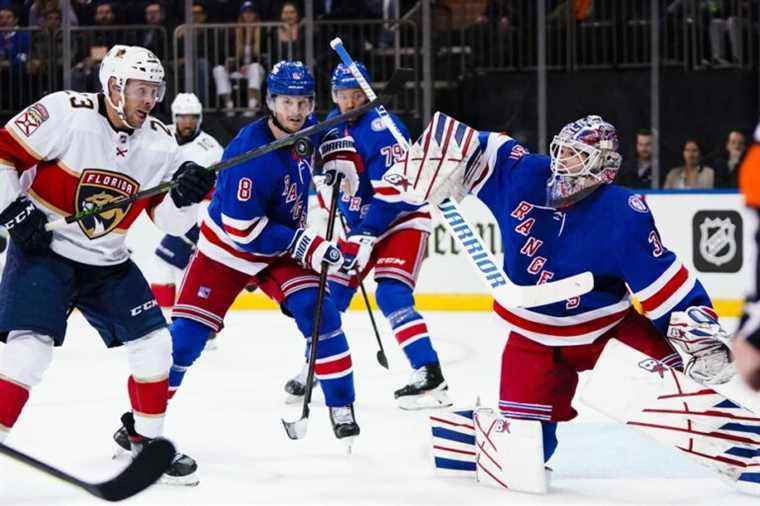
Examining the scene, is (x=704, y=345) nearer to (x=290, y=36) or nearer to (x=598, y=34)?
(x=290, y=36)

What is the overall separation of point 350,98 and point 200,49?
4.13m

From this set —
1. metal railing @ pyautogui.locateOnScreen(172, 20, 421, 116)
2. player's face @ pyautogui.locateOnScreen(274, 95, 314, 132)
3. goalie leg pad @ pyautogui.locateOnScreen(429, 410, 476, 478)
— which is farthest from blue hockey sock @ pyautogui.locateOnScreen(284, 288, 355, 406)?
metal railing @ pyautogui.locateOnScreen(172, 20, 421, 116)

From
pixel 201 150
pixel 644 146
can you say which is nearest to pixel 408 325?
pixel 201 150

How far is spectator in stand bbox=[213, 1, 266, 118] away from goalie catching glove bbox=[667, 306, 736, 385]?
18.1 ft

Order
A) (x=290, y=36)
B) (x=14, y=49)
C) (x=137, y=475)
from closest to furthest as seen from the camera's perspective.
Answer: (x=137, y=475) < (x=290, y=36) < (x=14, y=49)

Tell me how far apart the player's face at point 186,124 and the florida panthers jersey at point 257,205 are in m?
2.45

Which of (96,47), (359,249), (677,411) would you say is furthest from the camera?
(96,47)

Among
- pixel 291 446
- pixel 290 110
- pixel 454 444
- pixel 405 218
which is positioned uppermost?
pixel 290 110

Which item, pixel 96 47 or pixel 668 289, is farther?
pixel 96 47

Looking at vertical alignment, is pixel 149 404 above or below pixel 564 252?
below

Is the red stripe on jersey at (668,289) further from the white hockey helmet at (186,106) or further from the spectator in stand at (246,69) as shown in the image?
the spectator in stand at (246,69)

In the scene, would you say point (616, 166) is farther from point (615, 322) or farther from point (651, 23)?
Answer: point (651, 23)

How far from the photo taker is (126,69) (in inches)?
136

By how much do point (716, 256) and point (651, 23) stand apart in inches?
76.0
